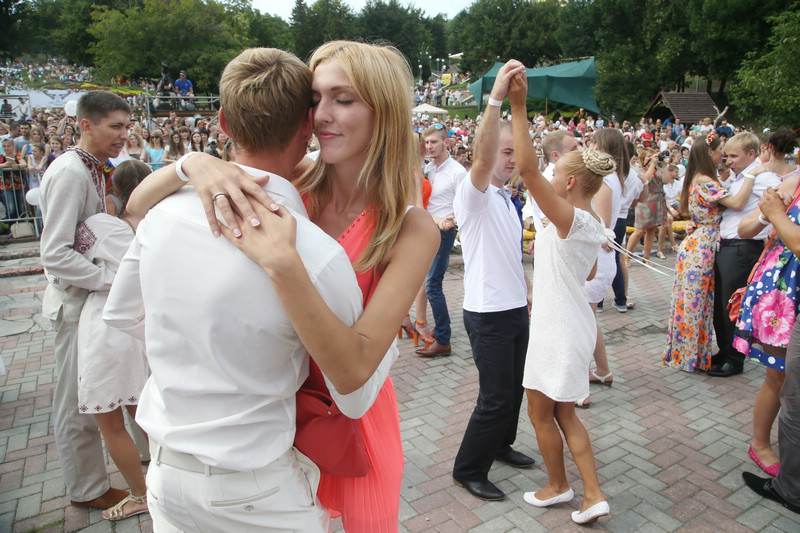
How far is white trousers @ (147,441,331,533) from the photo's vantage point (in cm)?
128

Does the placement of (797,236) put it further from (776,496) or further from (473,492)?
(473,492)

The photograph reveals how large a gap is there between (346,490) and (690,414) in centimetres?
378

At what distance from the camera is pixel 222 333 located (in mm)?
1148

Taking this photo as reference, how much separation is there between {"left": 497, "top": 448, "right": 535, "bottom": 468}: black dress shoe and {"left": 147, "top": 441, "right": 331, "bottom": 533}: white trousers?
247 centimetres

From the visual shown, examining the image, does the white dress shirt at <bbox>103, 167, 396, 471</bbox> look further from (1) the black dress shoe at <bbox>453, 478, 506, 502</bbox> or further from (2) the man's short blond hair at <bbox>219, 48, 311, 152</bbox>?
(1) the black dress shoe at <bbox>453, 478, 506, 502</bbox>

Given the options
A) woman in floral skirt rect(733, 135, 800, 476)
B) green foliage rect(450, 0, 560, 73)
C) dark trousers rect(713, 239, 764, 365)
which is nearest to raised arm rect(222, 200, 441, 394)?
woman in floral skirt rect(733, 135, 800, 476)

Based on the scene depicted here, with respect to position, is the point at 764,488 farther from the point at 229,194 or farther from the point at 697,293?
the point at 229,194

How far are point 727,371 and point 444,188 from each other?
3467 millimetres

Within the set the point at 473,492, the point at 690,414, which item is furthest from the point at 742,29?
the point at 473,492

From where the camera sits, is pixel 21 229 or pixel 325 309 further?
pixel 21 229

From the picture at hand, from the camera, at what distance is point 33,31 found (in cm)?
5759

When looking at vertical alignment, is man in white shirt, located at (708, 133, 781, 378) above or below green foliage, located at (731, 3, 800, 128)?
below

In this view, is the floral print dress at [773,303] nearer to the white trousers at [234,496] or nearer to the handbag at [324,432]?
the handbag at [324,432]

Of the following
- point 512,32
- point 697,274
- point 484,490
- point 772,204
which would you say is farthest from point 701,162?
point 512,32
